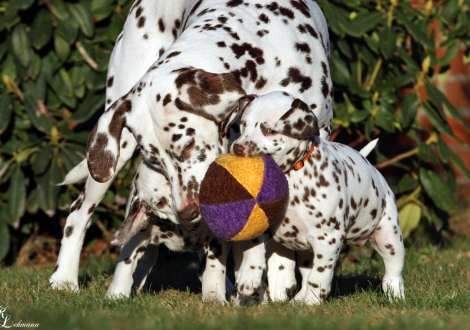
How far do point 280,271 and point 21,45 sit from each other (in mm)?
3329

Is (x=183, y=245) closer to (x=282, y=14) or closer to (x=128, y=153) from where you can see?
(x=128, y=153)

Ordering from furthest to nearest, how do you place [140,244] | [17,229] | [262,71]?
1. [17,229]
2. [140,244]
3. [262,71]

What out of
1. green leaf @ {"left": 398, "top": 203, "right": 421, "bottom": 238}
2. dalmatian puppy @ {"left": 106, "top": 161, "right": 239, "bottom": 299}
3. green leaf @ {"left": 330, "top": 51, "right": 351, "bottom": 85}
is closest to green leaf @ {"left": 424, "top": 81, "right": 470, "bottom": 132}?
green leaf @ {"left": 330, "top": 51, "right": 351, "bottom": 85}

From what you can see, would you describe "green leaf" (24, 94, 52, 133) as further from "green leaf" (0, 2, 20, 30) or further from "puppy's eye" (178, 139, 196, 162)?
"puppy's eye" (178, 139, 196, 162)

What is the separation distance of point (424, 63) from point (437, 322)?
403cm

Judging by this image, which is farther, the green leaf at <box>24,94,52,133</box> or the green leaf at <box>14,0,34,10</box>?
the green leaf at <box>24,94,52,133</box>

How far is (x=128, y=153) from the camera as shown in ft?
19.5

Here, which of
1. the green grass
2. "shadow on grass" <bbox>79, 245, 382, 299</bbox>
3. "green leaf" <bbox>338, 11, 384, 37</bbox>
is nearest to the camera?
the green grass

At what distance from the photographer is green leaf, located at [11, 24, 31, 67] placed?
7.49 m

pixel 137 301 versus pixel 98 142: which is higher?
pixel 98 142

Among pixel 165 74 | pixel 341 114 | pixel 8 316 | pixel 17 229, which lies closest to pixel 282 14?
pixel 165 74

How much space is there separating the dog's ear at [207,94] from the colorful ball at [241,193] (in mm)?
286

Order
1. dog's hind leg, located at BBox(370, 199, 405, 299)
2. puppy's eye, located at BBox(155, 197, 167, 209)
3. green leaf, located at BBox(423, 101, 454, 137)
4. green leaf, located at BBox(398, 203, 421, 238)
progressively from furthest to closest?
green leaf, located at BBox(398, 203, 421, 238), green leaf, located at BBox(423, 101, 454, 137), dog's hind leg, located at BBox(370, 199, 405, 299), puppy's eye, located at BBox(155, 197, 167, 209)

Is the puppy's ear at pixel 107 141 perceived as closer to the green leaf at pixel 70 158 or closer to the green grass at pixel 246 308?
the green grass at pixel 246 308
